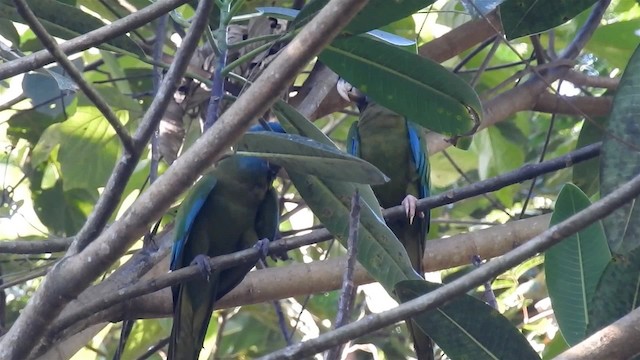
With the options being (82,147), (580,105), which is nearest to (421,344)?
(580,105)

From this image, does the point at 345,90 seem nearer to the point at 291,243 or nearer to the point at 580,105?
the point at 580,105

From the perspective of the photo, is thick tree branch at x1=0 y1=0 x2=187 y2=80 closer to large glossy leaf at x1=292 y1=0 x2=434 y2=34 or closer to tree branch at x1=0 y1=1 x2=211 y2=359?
tree branch at x1=0 y1=1 x2=211 y2=359

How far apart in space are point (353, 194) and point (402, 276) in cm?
20

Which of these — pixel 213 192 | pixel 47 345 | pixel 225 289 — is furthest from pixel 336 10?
pixel 213 192

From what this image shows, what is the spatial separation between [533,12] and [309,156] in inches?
22.8

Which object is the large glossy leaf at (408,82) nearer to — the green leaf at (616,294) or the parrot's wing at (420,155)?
the green leaf at (616,294)

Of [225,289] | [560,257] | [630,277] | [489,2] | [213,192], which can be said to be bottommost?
[630,277]

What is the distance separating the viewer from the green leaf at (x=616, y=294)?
1549mm

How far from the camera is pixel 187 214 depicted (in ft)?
9.43

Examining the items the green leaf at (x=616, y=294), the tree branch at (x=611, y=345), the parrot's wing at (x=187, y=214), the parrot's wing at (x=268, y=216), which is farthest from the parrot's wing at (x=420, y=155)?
the tree branch at (x=611, y=345)

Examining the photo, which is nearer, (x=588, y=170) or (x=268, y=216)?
(x=588, y=170)

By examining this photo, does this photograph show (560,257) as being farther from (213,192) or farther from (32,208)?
(32,208)

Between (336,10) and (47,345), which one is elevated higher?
(47,345)

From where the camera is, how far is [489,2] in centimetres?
175
